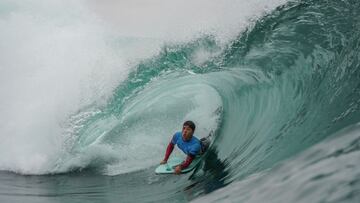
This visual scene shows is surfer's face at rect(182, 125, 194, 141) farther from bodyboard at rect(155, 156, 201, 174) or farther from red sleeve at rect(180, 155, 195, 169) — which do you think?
bodyboard at rect(155, 156, 201, 174)

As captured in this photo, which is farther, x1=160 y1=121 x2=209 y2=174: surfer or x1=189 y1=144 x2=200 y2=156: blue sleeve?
x1=189 y1=144 x2=200 y2=156: blue sleeve

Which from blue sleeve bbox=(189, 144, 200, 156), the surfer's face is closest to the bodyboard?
blue sleeve bbox=(189, 144, 200, 156)

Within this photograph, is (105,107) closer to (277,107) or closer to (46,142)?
(46,142)

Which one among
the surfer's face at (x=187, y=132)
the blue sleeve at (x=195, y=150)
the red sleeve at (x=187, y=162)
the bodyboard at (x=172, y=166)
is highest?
the surfer's face at (x=187, y=132)

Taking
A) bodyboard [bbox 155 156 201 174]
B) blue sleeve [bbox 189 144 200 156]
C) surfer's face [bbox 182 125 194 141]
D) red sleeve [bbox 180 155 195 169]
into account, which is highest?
surfer's face [bbox 182 125 194 141]

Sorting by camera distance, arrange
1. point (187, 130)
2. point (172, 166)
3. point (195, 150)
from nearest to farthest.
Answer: point (187, 130) < point (195, 150) < point (172, 166)

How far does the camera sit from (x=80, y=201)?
21.7 feet

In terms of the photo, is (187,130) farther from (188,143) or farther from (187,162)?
Answer: (187,162)

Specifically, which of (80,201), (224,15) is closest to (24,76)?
(224,15)

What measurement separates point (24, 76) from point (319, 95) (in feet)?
30.0

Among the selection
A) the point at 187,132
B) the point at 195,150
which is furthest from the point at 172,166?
the point at 187,132

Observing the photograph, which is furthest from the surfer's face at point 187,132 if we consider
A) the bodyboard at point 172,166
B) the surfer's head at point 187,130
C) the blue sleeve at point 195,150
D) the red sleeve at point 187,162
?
the bodyboard at point 172,166

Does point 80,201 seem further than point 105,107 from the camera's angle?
No

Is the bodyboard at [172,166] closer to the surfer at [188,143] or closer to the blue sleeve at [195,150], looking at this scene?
the surfer at [188,143]
